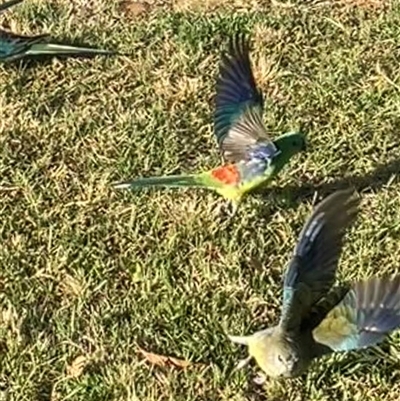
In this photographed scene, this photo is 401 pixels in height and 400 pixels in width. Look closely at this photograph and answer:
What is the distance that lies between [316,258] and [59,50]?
2000 millimetres

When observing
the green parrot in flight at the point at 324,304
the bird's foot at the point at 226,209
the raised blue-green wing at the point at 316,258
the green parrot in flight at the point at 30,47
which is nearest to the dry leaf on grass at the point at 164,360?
the green parrot in flight at the point at 324,304

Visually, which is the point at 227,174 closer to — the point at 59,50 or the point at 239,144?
the point at 239,144

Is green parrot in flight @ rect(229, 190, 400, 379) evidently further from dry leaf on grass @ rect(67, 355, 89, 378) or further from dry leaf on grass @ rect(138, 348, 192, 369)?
dry leaf on grass @ rect(67, 355, 89, 378)

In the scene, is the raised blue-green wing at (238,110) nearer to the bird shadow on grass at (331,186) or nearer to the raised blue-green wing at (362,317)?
the bird shadow on grass at (331,186)

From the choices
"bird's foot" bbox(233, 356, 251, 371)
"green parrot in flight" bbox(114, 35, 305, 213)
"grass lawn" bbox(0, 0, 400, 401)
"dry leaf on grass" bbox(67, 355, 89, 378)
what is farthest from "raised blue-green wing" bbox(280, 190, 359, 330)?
"green parrot in flight" bbox(114, 35, 305, 213)

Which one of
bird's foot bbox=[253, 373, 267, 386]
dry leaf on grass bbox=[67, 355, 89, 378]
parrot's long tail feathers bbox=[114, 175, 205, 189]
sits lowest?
dry leaf on grass bbox=[67, 355, 89, 378]

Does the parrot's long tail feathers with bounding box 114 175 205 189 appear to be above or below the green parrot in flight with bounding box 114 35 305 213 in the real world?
below

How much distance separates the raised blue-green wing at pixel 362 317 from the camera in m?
3.29

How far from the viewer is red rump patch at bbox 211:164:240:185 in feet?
14.9

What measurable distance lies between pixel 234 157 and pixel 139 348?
878 mm

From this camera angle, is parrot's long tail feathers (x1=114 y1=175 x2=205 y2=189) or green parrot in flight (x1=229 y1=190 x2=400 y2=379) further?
parrot's long tail feathers (x1=114 y1=175 x2=205 y2=189)

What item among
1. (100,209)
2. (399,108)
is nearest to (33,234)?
(100,209)

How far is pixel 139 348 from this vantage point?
402 cm

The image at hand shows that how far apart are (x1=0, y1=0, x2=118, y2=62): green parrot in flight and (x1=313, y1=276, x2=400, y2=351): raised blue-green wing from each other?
1796mm
